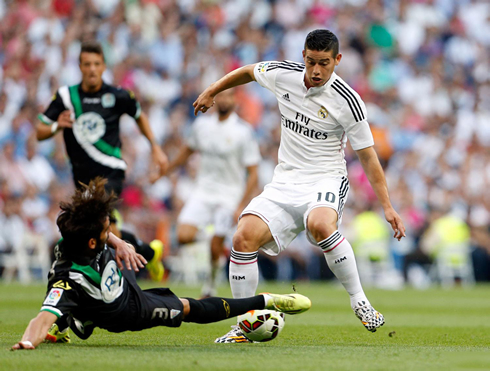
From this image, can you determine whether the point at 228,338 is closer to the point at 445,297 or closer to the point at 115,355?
the point at 115,355

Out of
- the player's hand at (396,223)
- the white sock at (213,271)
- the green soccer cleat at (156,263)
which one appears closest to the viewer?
the player's hand at (396,223)

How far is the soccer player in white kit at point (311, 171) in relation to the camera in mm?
6570

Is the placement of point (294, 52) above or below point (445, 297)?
above

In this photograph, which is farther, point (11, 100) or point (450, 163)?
point (450, 163)

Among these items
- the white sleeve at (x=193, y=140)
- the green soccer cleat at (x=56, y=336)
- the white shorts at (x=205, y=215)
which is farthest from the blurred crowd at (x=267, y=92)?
the green soccer cleat at (x=56, y=336)

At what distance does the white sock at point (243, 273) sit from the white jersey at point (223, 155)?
4.83 metres

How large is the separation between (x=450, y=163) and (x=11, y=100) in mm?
10369

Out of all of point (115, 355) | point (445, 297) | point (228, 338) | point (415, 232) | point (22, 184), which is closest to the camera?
point (115, 355)

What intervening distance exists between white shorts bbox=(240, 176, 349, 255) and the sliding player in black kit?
119 centimetres

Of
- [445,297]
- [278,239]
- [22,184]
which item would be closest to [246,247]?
[278,239]

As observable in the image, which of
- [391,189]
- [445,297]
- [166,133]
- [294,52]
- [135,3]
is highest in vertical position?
[135,3]

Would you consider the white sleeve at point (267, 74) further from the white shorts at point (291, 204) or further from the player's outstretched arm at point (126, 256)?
the player's outstretched arm at point (126, 256)

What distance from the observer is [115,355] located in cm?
522

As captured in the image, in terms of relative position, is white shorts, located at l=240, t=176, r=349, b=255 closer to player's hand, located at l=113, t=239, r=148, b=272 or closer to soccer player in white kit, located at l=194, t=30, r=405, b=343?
soccer player in white kit, located at l=194, t=30, r=405, b=343
